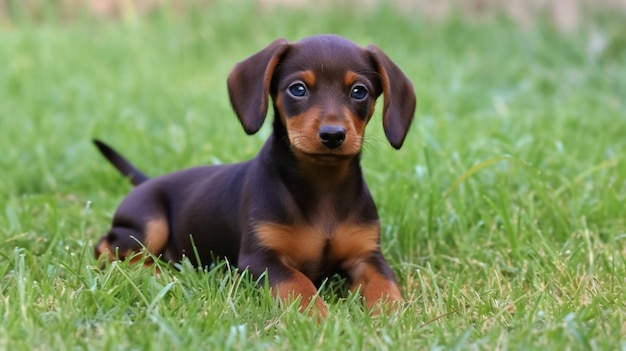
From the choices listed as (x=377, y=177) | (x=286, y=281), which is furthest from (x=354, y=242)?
(x=377, y=177)

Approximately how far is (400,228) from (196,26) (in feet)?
18.9

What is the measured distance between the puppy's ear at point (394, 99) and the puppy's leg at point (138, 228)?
4.00ft

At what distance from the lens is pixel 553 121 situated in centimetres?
650

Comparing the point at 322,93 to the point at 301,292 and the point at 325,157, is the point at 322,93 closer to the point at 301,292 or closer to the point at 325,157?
the point at 325,157

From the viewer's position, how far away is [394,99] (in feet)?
11.7

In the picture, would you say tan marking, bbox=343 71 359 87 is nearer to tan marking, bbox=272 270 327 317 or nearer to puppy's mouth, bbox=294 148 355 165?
puppy's mouth, bbox=294 148 355 165

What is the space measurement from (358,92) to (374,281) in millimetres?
708

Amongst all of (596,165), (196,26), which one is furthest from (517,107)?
(196,26)

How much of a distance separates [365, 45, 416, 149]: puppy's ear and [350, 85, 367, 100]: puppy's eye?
101 mm

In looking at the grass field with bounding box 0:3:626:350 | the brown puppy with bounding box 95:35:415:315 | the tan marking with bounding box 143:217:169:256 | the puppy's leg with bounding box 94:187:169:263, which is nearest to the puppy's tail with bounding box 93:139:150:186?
the grass field with bounding box 0:3:626:350

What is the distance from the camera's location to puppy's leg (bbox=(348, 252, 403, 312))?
341 centimetres

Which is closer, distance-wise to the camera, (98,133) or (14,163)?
(14,163)

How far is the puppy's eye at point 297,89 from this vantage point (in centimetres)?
340

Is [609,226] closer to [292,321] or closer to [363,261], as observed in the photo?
[363,261]
